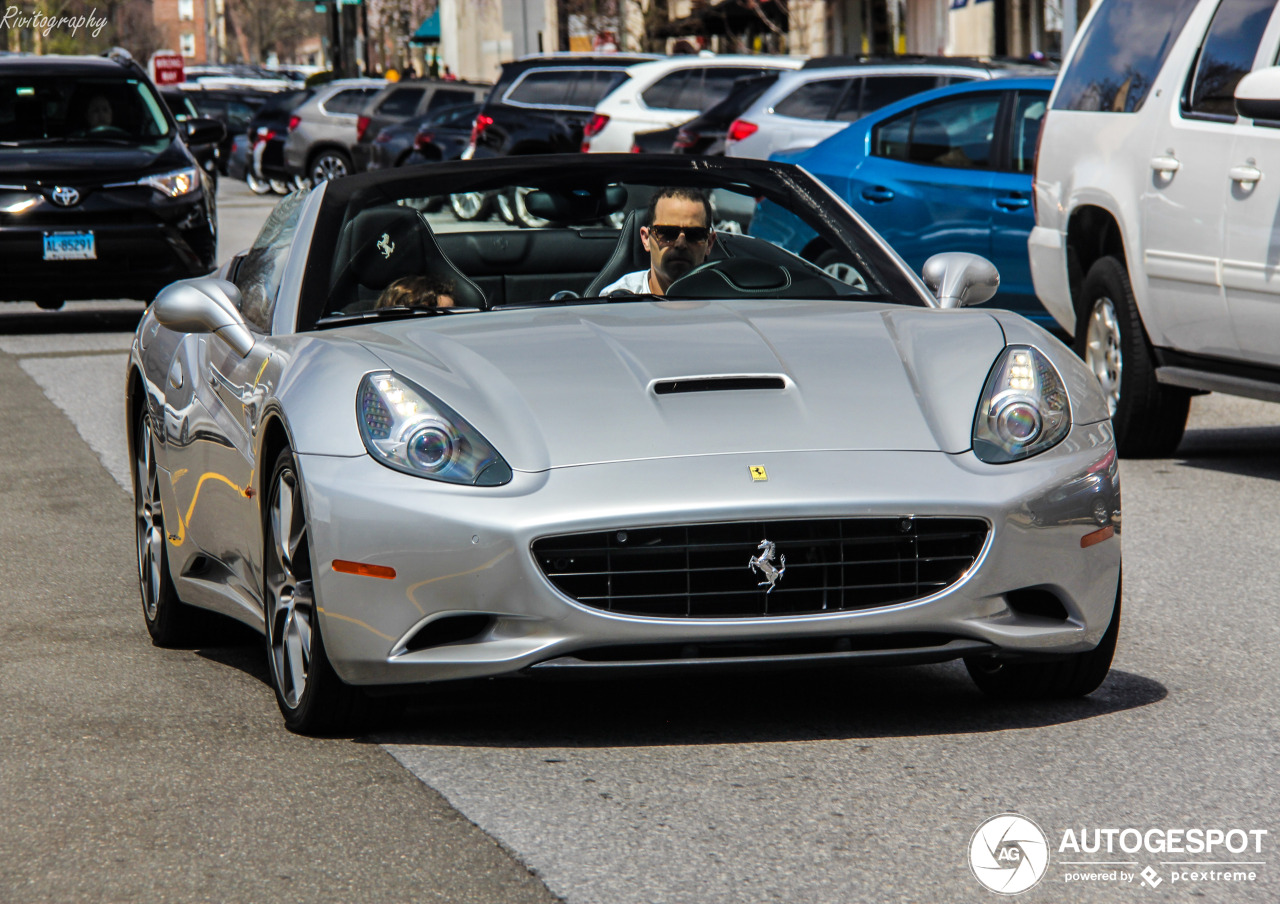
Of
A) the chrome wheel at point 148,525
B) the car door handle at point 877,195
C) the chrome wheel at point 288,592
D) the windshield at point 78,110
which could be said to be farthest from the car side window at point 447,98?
the chrome wheel at point 288,592

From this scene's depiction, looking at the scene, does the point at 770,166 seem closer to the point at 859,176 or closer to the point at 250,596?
the point at 250,596

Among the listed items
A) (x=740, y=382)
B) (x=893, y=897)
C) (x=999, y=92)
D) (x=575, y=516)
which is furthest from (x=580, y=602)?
(x=999, y=92)

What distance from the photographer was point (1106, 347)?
9.26 meters

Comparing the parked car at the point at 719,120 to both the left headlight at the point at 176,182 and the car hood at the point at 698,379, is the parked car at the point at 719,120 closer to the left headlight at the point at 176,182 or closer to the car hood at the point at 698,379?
the left headlight at the point at 176,182

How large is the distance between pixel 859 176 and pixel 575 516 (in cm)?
864

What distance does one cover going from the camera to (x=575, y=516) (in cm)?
427

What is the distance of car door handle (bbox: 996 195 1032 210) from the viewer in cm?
1175

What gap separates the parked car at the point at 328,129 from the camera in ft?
111

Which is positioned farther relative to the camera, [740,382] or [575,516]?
[740,382]

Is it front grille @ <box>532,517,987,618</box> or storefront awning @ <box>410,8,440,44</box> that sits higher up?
storefront awning @ <box>410,8,440,44</box>

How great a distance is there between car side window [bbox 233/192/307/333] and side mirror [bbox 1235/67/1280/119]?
11.4ft

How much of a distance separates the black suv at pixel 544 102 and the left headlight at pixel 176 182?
993cm

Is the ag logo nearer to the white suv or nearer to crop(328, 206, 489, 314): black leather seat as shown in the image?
crop(328, 206, 489, 314): black leather seat

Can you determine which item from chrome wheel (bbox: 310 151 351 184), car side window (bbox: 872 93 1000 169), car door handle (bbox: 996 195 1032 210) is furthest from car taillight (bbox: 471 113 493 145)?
car door handle (bbox: 996 195 1032 210)
